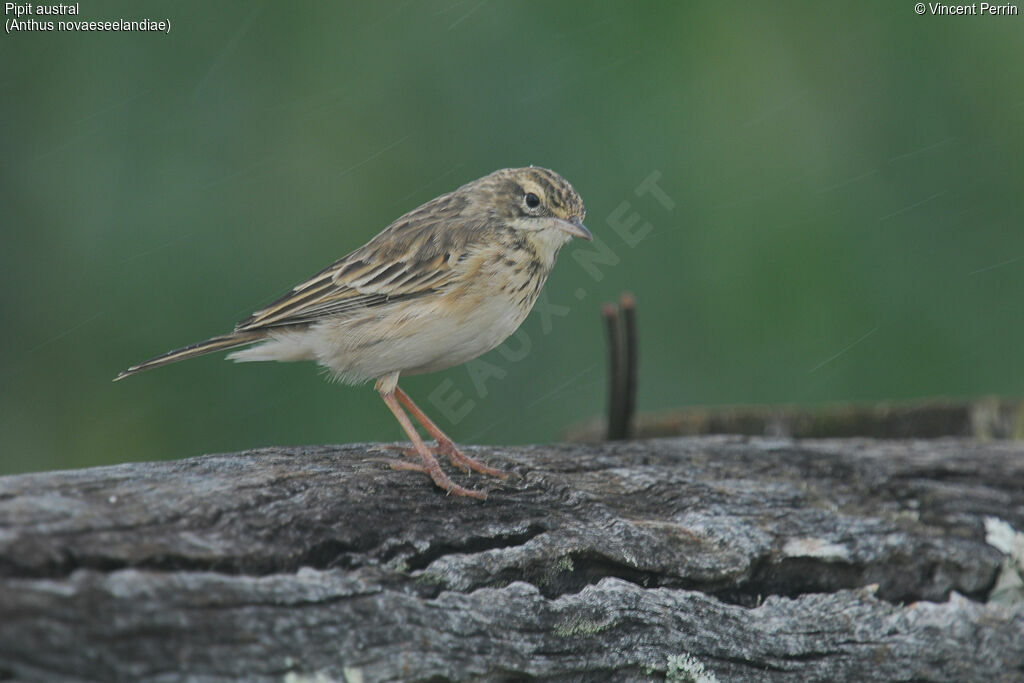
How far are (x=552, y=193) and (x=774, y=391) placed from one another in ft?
12.9

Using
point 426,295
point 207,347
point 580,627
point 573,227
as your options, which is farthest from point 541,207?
point 580,627

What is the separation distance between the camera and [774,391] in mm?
8148

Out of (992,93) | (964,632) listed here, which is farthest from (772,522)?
(992,93)

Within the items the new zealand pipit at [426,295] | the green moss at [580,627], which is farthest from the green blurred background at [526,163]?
the green moss at [580,627]

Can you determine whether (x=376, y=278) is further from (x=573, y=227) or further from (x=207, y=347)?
(x=573, y=227)

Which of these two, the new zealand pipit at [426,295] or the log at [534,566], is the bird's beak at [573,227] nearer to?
the new zealand pipit at [426,295]

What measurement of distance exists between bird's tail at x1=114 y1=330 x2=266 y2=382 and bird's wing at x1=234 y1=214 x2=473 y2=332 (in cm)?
4

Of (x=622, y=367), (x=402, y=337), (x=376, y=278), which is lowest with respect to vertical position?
(x=622, y=367)

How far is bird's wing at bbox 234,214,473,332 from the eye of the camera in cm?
464

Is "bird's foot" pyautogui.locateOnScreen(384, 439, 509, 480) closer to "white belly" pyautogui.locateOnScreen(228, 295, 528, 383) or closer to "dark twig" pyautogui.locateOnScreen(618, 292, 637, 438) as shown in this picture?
"white belly" pyautogui.locateOnScreen(228, 295, 528, 383)

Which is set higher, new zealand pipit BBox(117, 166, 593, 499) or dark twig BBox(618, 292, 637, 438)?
new zealand pipit BBox(117, 166, 593, 499)

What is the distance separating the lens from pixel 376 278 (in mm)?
4766
